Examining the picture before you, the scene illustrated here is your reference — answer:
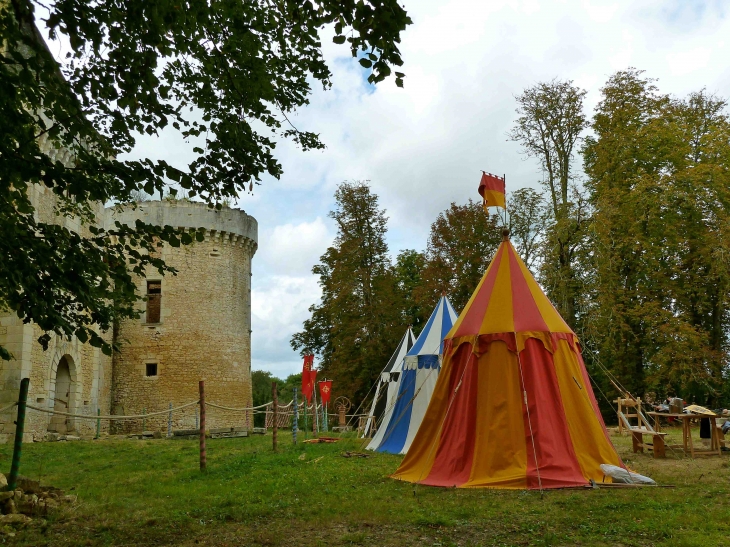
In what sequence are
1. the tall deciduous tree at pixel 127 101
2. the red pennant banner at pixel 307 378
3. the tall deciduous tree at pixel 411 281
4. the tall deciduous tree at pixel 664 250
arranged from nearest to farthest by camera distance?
the tall deciduous tree at pixel 127 101 → the red pennant banner at pixel 307 378 → the tall deciduous tree at pixel 664 250 → the tall deciduous tree at pixel 411 281

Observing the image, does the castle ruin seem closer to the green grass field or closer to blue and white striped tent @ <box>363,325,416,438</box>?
blue and white striped tent @ <box>363,325,416,438</box>

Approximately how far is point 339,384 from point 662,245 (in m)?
11.4

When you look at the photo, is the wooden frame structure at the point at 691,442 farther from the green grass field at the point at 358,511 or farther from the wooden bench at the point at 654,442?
the green grass field at the point at 358,511

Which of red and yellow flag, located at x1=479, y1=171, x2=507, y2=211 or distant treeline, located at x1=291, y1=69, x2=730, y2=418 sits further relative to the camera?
distant treeline, located at x1=291, y1=69, x2=730, y2=418

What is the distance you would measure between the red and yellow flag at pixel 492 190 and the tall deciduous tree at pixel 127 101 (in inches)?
117

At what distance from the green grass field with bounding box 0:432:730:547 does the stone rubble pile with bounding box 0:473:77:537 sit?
136mm

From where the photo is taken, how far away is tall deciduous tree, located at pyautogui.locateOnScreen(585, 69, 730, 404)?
56.1 ft

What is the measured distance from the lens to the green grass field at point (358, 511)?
469 centimetres

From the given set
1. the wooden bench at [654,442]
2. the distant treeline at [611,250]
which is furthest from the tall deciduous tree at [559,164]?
the wooden bench at [654,442]

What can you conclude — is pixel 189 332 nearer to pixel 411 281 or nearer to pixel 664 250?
pixel 411 281

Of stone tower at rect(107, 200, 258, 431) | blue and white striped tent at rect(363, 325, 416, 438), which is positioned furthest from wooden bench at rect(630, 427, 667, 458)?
stone tower at rect(107, 200, 258, 431)

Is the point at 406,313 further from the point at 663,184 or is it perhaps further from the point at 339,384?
the point at 663,184

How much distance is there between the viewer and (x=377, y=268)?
2441 centimetres

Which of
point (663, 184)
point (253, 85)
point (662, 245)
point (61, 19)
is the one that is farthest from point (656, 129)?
point (61, 19)
